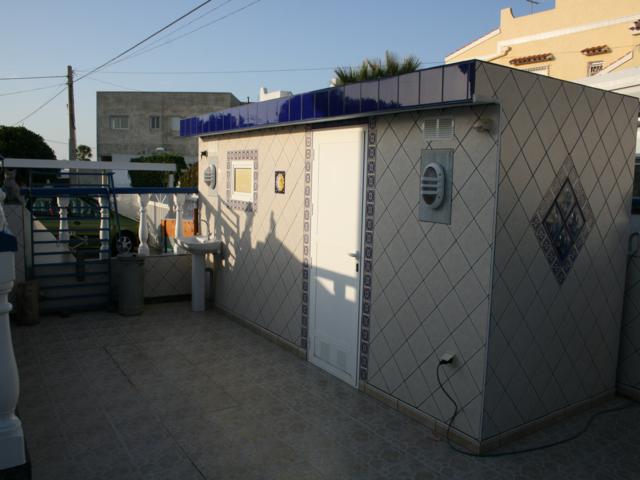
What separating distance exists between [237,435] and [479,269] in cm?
207

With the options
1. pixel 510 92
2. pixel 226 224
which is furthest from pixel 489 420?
pixel 226 224

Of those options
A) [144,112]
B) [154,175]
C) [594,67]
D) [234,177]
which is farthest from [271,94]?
[144,112]

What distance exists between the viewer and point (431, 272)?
13.9 ft

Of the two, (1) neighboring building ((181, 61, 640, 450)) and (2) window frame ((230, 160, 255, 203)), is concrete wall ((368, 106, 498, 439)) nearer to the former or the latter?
(1) neighboring building ((181, 61, 640, 450))

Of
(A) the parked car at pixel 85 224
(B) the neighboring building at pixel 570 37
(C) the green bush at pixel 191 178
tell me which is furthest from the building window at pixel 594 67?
(A) the parked car at pixel 85 224

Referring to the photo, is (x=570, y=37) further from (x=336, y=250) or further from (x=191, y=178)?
(x=336, y=250)

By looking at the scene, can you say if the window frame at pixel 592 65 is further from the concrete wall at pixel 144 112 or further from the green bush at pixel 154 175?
the concrete wall at pixel 144 112

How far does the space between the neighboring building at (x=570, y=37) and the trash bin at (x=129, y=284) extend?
55.2ft

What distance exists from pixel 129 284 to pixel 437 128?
15.7 feet

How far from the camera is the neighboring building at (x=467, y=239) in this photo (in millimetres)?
3816

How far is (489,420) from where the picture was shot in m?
3.92

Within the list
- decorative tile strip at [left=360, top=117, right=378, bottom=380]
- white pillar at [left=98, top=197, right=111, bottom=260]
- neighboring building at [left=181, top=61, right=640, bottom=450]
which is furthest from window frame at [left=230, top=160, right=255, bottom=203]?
decorative tile strip at [left=360, top=117, right=378, bottom=380]

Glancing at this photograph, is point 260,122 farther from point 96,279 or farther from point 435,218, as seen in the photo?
point 96,279

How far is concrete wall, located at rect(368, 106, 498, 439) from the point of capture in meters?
3.83
